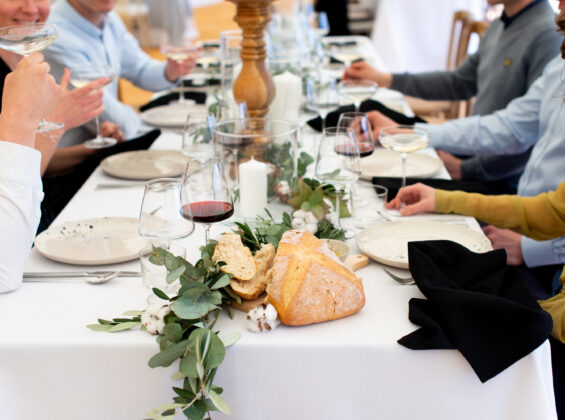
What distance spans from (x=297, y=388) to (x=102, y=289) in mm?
390

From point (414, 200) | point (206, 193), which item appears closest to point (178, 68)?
point (414, 200)

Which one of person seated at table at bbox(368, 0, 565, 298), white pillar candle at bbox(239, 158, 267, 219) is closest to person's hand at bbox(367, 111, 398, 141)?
person seated at table at bbox(368, 0, 565, 298)

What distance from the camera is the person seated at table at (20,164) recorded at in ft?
3.46

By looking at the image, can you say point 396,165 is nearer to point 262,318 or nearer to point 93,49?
point 262,318

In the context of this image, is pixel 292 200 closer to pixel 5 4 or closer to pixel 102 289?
pixel 102 289

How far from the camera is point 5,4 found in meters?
1.81

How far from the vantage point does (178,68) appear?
2.73 m

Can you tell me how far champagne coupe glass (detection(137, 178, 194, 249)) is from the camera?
0.98 metres

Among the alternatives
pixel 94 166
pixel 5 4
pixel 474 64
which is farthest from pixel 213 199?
pixel 474 64

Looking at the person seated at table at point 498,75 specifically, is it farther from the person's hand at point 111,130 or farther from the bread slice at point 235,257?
the bread slice at point 235,257

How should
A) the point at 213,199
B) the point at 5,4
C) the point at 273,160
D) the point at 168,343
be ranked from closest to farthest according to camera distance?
the point at 168,343
the point at 213,199
the point at 273,160
the point at 5,4

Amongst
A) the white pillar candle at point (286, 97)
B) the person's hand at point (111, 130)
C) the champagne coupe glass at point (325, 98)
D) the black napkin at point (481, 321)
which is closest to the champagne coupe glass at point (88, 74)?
the person's hand at point (111, 130)

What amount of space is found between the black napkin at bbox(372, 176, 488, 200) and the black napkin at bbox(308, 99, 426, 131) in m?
0.52

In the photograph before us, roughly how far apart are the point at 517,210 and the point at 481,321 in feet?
2.17
